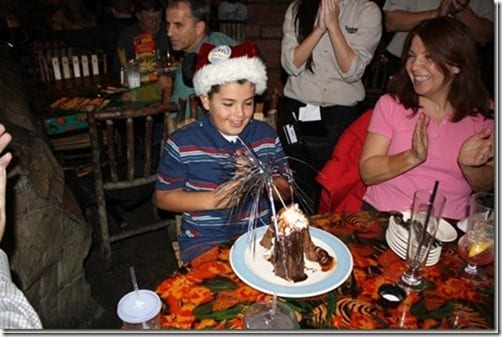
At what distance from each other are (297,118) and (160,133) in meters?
1.30

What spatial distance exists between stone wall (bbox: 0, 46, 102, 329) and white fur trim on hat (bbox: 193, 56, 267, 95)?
101 centimetres

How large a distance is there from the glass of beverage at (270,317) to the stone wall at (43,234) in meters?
1.33

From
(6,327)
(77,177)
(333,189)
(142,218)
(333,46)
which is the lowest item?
(142,218)

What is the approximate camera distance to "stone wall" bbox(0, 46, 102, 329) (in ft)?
6.74

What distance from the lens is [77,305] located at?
8.54ft

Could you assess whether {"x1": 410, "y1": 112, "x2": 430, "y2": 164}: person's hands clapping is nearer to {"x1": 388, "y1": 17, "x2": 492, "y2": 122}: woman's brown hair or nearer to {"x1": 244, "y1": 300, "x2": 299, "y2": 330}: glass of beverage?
{"x1": 388, "y1": 17, "x2": 492, "y2": 122}: woman's brown hair

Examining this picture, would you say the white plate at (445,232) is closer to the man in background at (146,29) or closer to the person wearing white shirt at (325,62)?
the person wearing white shirt at (325,62)

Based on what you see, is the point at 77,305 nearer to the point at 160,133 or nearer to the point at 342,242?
the point at 160,133

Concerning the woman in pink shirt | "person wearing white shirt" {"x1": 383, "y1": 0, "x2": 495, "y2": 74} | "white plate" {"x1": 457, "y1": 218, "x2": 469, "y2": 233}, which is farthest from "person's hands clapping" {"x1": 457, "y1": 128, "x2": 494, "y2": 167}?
"person wearing white shirt" {"x1": 383, "y1": 0, "x2": 495, "y2": 74}

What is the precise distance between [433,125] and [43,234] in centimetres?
203

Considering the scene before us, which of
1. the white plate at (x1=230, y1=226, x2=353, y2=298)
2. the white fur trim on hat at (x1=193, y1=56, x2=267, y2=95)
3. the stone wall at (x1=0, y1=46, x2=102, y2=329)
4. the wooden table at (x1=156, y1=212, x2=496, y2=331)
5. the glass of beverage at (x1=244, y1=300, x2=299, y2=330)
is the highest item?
the white fur trim on hat at (x1=193, y1=56, x2=267, y2=95)

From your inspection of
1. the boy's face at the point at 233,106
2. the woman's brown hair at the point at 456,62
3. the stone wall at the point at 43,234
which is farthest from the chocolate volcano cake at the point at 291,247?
the stone wall at the point at 43,234

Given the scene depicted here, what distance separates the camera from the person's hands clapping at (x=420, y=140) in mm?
1904

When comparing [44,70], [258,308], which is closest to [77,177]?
[44,70]
